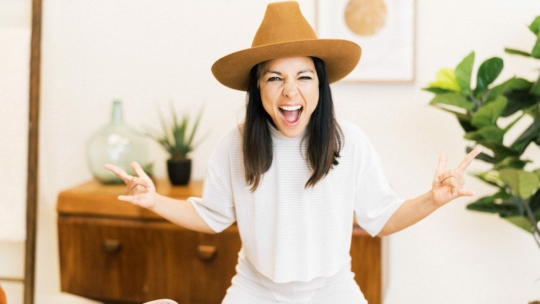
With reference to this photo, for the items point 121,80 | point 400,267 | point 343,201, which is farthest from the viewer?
point 121,80

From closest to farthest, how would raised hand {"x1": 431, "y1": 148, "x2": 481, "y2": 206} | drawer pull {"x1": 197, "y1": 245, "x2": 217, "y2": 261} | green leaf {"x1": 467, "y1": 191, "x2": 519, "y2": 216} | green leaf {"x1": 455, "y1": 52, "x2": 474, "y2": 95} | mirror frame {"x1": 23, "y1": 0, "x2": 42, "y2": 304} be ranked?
raised hand {"x1": 431, "y1": 148, "x2": 481, "y2": 206} → green leaf {"x1": 455, "y1": 52, "x2": 474, "y2": 95} → green leaf {"x1": 467, "y1": 191, "x2": 519, "y2": 216} → drawer pull {"x1": 197, "y1": 245, "x2": 217, "y2": 261} → mirror frame {"x1": 23, "y1": 0, "x2": 42, "y2": 304}

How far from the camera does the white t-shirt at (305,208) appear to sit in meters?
1.63

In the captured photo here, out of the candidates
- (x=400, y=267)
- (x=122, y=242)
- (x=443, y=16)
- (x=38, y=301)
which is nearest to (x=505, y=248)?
(x=400, y=267)

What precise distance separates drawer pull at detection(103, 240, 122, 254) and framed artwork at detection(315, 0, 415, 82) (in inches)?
45.3

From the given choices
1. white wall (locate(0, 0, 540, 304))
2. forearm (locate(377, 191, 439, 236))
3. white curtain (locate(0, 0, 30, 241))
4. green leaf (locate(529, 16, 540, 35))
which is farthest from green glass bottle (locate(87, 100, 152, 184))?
green leaf (locate(529, 16, 540, 35))

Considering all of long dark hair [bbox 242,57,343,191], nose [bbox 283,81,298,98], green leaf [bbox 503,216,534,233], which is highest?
nose [bbox 283,81,298,98]

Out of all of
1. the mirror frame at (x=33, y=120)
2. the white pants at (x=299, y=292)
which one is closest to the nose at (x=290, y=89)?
the white pants at (x=299, y=292)

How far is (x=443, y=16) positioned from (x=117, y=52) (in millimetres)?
1424

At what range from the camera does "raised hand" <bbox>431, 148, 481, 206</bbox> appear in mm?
1479

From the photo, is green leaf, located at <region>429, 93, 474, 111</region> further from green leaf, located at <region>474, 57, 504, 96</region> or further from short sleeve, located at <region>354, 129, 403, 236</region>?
short sleeve, located at <region>354, 129, 403, 236</region>

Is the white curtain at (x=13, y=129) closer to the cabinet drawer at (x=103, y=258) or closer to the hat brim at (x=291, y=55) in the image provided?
the cabinet drawer at (x=103, y=258)

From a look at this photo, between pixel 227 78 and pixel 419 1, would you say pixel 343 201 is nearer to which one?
pixel 227 78

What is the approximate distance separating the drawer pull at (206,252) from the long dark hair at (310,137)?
626 mm

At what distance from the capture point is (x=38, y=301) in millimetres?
2896
